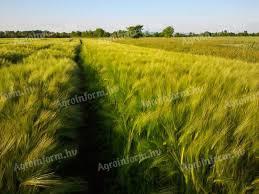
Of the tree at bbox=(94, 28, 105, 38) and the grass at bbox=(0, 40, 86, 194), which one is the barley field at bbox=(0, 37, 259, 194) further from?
the tree at bbox=(94, 28, 105, 38)

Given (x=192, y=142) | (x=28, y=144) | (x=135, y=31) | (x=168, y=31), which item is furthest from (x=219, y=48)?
(x=135, y=31)

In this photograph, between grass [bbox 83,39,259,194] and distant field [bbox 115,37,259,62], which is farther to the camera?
distant field [bbox 115,37,259,62]

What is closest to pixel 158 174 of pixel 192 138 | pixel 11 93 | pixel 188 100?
pixel 192 138

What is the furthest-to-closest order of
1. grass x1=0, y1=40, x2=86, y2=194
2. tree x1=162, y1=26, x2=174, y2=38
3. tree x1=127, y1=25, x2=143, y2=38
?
tree x1=127, y1=25, x2=143, y2=38 → tree x1=162, y1=26, x2=174, y2=38 → grass x1=0, y1=40, x2=86, y2=194

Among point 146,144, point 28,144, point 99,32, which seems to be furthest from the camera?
point 99,32

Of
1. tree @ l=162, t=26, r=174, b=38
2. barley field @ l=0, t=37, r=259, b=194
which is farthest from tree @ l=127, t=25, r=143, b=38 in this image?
barley field @ l=0, t=37, r=259, b=194

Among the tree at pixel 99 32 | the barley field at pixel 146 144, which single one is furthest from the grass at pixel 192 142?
the tree at pixel 99 32

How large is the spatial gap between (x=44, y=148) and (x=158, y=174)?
0.81 metres

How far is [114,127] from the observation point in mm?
2705

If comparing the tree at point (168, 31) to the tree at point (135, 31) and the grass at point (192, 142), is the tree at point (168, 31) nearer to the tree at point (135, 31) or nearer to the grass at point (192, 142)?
the tree at point (135, 31)

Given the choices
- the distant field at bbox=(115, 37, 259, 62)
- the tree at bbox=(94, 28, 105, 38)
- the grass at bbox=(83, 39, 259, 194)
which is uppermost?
the grass at bbox=(83, 39, 259, 194)

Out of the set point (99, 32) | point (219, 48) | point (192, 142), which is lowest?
point (99, 32)

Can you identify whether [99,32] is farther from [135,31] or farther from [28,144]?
[28,144]

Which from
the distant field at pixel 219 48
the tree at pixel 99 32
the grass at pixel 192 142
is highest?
the grass at pixel 192 142
